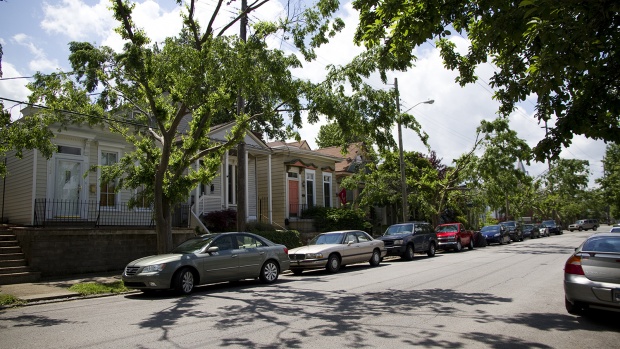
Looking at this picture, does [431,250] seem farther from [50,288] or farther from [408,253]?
[50,288]

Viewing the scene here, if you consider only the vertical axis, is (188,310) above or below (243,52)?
below

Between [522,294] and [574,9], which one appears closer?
[574,9]

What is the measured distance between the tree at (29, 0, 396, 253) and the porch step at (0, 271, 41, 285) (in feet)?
11.9

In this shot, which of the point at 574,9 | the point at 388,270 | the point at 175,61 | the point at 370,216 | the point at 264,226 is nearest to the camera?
the point at 574,9

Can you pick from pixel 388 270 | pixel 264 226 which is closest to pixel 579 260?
pixel 388 270

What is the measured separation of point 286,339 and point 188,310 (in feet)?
10.3

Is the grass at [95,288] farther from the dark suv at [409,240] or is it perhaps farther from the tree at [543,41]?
the dark suv at [409,240]

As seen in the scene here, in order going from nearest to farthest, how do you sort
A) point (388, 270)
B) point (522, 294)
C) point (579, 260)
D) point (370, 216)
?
point (579, 260), point (522, 294), point (388, 270), point (370, 216)

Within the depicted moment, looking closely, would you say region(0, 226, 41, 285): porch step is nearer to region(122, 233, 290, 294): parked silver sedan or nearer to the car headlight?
region(122, 233, 290, 294): parked silver sedan

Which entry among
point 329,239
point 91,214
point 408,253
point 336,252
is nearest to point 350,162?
point 408,253

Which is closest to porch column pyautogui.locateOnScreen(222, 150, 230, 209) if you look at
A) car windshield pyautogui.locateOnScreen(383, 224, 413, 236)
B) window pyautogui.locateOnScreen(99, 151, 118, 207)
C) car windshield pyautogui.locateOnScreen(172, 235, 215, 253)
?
window pyautogui.locateOnScreen(99, 151, 118, 207)

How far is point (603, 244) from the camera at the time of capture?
24.6 ft

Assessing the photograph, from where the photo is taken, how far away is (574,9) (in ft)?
20.8

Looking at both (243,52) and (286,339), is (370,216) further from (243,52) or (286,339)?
(286,339)
